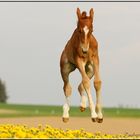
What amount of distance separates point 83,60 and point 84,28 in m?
1.04

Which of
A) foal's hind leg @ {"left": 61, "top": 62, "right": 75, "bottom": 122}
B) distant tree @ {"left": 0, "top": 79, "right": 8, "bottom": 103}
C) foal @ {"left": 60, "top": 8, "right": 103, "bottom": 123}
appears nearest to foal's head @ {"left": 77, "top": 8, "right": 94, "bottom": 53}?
foal @ {"left": 60, "top": 8, "right": 103, "bottom": 123}

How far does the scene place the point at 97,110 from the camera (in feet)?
47.3

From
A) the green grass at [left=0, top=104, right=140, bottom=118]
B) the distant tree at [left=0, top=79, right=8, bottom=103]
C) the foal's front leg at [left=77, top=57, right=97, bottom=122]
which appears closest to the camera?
the foal's front leg at [left=77, top=57, right=97, bottom=122]

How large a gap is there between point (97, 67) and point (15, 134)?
350cm


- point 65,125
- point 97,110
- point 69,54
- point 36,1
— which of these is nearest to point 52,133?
point 97,110

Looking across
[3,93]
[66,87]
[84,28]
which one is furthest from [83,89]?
[3,93]

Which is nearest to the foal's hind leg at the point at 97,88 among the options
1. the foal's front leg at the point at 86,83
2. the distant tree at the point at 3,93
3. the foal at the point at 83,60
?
the foal at the point at 83,60

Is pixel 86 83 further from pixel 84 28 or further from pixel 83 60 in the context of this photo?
pixel 84 28

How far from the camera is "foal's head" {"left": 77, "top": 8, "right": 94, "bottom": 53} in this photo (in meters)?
13.6

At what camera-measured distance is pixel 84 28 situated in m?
13.5

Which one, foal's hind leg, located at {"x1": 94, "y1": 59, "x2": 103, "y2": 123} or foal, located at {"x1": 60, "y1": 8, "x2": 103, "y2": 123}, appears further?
foal's hind leg, located at {"x1": 94, "y1": 59, "x2": 103, "y2": 123}

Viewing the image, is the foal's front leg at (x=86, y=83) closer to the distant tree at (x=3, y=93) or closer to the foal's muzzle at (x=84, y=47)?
the foal's muzzle at (x=84, y=47)

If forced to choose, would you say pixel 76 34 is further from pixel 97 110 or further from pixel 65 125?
pixel 65 125

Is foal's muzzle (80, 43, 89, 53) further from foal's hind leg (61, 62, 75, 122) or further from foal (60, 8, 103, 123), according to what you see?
foal's hind leg (61, 62, 75, 122)
